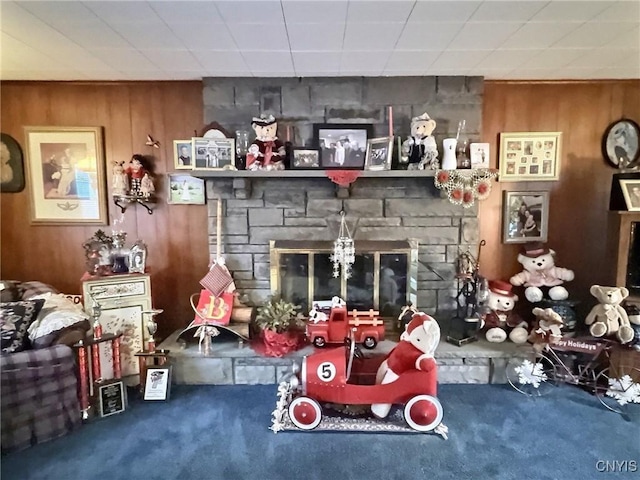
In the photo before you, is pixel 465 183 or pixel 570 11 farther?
pixel 465 183

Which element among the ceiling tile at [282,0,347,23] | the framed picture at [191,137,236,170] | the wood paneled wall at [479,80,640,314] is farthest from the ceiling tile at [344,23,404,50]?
the wood paneled wall at [479,80,640,314]

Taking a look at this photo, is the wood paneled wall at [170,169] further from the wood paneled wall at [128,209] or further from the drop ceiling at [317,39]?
the drop ceiling at [317,39]

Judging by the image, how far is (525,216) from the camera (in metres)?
2.98

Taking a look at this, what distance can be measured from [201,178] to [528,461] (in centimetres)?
250

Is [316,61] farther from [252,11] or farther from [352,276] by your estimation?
[352,276]

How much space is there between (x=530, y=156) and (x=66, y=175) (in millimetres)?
3350

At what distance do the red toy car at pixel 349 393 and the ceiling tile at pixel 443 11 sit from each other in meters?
1.64

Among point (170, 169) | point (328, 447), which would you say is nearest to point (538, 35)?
point (328, 447)

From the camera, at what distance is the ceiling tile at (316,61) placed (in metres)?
2.33

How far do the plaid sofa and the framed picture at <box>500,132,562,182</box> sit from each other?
9.83 ft

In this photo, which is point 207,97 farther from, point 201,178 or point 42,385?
point 42,385

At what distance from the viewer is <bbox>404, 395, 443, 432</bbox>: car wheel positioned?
6.66 feet

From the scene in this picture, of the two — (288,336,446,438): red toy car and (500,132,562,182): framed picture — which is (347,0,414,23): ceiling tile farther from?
(288,336,446,438): red toy car

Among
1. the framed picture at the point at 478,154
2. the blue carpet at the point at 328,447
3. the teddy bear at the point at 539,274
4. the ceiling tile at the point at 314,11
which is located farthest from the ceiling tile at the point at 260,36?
the teddy bear at the point at 539,274
